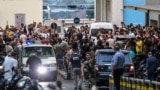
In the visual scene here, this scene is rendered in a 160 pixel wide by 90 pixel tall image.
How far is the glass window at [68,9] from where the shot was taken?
89062mm

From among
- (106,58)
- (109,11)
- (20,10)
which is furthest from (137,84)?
(109,11)

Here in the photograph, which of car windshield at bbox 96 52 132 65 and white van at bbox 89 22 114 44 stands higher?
white van at bbox 89 22 114 44

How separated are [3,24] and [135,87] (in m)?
41.3

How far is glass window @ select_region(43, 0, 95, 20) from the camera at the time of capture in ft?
292

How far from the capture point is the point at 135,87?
745 inches

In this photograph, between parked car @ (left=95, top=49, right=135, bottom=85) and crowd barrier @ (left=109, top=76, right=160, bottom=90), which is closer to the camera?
crowd barrier @ (left=109, top=76, right=160, bottom=90)

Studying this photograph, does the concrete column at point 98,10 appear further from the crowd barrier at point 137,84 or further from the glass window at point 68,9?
the crowd barrier at point 137,84

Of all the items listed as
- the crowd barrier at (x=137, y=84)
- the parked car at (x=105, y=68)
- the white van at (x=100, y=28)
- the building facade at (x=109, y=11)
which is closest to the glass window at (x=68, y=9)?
the building facade at (x=109, y=11)

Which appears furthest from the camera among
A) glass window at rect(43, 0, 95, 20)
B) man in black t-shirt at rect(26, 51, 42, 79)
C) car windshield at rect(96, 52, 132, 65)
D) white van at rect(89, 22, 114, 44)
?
glass window at rect(43, 0, 95, 20)

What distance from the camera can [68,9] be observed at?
92938mm

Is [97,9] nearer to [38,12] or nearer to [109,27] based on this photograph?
[38,12]

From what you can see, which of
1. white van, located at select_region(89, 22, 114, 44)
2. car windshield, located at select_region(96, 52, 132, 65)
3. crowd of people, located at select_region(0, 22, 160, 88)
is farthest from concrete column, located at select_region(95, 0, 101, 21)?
car windshield, located at select_region(96, 52, 132, 65)

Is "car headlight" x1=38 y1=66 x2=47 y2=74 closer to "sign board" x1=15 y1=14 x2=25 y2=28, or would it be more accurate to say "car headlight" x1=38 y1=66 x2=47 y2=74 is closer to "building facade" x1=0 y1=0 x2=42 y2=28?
"sign board" x1=15 y1=14 x2=25 y2=28

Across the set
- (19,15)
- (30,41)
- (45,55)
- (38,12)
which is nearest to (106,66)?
(45,55)
